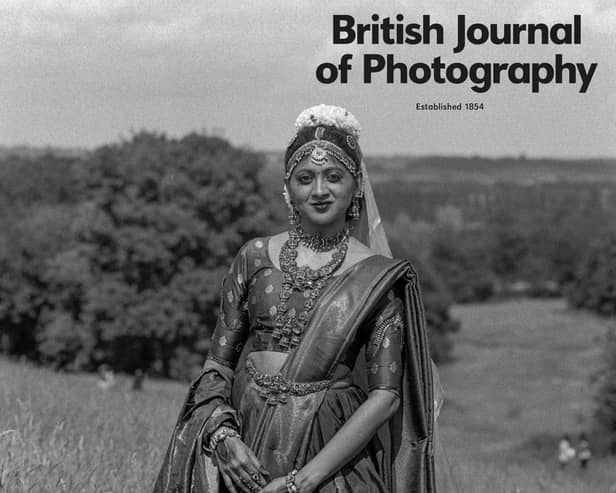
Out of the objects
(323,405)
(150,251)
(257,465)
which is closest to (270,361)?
(323,405)

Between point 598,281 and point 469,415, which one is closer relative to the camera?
point 469,415

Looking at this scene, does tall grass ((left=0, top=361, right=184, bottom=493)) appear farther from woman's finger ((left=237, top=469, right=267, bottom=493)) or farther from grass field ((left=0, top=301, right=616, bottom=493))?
woman's finger ((left=237, top=469, right=267, bottom=493))

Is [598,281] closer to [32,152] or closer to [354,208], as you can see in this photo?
[32,152]

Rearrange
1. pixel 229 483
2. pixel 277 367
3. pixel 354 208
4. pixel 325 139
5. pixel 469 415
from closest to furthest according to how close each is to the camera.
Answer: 1. pixel 229 483
2. pixel 277 367
3. pixel 325 139
4. pixel 354 208
5. pixel 469 415

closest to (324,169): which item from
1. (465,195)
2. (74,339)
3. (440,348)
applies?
(74,339)

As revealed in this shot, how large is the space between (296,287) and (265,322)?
0.23 meters

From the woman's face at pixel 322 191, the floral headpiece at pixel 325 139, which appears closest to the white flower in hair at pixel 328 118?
the floral headpiece at pixel 325 139

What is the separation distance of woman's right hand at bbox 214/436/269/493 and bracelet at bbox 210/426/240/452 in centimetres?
2

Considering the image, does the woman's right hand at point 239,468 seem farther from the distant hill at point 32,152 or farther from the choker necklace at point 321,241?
the distant hill at point 32,152

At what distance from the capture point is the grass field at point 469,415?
6082mm

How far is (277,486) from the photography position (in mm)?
3900

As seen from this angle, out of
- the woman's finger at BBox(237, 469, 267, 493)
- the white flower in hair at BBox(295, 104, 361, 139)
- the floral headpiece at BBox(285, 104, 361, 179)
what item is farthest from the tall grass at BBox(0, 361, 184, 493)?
the white flower in hair at BBox(295, 104, 361, 139)

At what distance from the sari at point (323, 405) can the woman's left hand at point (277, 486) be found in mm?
89

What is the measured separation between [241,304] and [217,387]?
438 millimetres
